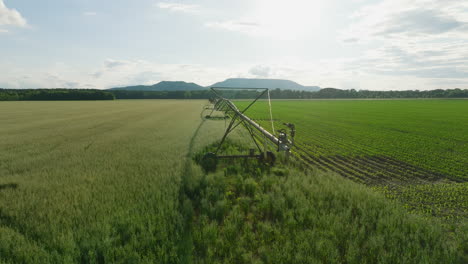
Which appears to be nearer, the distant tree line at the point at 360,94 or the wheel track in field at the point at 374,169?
the wheel track in field at the point at 374,169

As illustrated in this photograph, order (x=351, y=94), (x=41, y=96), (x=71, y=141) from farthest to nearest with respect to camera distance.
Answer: (x=351, y=94) < (x=41, y=96) < (x=71, y=141)

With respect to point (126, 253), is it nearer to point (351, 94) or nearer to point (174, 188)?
point (174, 188)

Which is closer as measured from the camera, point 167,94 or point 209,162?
point 209,162

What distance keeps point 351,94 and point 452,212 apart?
174 m

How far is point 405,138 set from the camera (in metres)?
19.0

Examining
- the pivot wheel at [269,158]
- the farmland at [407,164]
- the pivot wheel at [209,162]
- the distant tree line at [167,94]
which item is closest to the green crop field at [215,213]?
the farmland at [407,164]

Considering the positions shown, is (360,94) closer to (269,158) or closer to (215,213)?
(269,158)

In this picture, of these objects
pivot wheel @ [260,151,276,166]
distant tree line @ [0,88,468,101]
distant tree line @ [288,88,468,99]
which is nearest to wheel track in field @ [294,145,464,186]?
pivot wheel @ [260,151,276,166]

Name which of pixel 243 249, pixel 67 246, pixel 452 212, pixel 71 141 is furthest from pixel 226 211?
pixel 71 141

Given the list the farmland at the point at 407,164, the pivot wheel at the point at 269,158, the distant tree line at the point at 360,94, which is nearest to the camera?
the farmland at the point at 407,164

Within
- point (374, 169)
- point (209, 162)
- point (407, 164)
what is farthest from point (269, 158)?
point (407, 164)

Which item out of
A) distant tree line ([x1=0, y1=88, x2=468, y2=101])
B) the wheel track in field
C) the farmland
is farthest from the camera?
distant tree line ([x1=0, y1=88, x2=468, y2=101])

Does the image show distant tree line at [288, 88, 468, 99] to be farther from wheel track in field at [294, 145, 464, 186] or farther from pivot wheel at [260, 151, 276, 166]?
pivot wheel at [260, 151, 276, 166]

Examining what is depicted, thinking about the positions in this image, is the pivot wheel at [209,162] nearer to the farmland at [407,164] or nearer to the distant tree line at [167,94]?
the farmland at [407,164]
